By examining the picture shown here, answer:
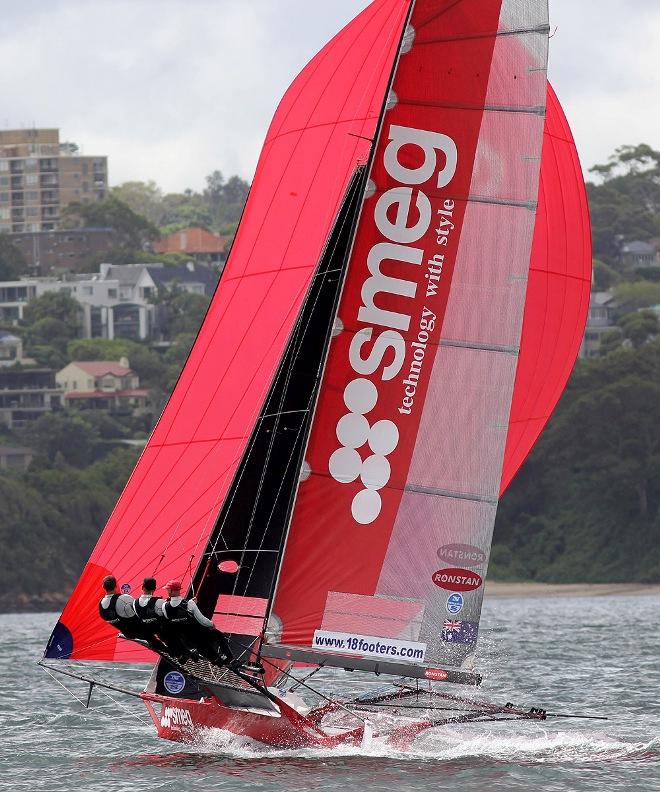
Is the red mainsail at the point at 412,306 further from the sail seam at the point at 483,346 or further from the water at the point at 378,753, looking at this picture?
the water at the point at 378,753

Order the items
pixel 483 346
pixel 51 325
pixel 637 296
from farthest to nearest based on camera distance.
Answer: pixel 51 325 → pixel 637 296 → pixel 483 346

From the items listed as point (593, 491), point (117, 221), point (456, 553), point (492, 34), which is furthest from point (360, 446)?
point (117, 221)

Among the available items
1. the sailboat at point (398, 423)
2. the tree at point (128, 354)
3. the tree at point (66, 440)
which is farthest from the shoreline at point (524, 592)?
the sailboat at point (398, 423)

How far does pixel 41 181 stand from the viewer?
128875mm

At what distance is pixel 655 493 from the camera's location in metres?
52.1

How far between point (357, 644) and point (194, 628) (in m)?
1.00

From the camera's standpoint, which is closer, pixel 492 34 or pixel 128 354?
pixel 492 34

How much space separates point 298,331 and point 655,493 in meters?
40.9

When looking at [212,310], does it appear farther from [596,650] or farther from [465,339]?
[596,650]

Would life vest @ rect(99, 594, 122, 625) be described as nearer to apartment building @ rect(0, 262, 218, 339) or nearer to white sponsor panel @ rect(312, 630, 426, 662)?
white sponsor panel @ rect(312, 630, 426, 662)

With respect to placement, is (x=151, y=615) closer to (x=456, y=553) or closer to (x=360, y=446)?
(x=360, y=446)

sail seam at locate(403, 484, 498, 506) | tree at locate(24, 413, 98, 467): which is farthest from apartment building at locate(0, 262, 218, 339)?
sail seam at locate(403, 484, 498, 506)

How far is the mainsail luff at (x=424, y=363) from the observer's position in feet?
37.6

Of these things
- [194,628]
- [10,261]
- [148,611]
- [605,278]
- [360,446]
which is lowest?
[194,628]
